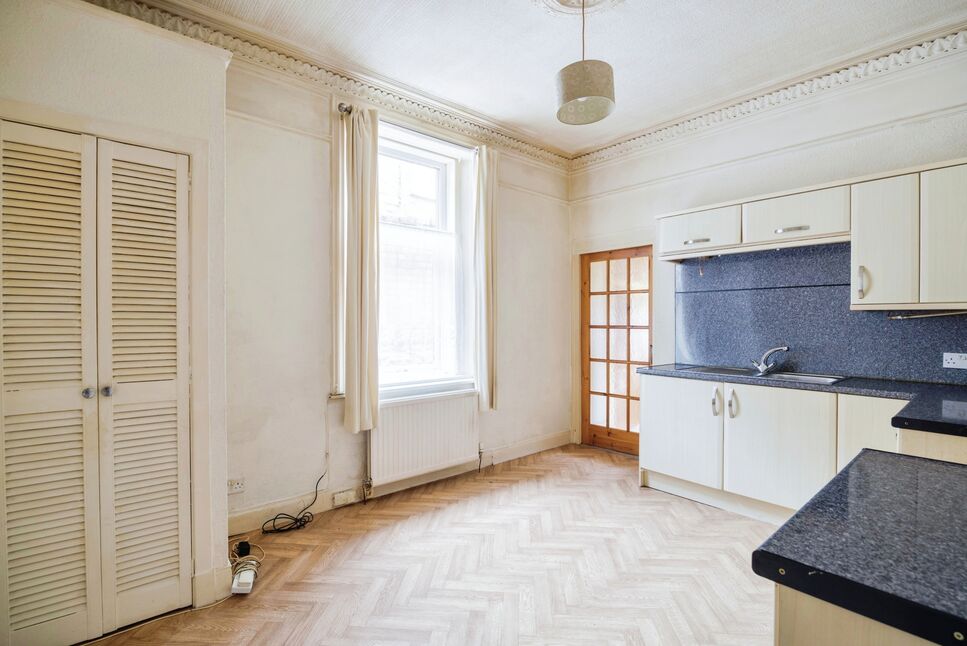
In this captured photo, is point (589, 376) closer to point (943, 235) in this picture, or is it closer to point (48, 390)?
point (943, 235)

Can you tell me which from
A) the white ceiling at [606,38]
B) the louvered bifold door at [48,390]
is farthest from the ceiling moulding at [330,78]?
the louvered bifold door at [48,390]

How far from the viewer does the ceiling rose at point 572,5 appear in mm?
2521

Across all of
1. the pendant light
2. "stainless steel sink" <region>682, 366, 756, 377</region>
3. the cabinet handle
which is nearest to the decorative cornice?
the pendant light

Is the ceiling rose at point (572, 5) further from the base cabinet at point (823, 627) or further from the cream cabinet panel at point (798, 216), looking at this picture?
the base cabinet at point (823, 627)

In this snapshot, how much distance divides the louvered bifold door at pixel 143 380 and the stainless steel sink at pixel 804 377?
138 inches

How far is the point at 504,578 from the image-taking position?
95.7 inches

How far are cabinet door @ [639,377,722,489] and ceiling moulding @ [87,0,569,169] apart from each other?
255 cm

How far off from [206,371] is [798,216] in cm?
364

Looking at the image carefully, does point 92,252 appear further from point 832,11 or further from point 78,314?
point 832,11

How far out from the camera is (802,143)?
3.41m

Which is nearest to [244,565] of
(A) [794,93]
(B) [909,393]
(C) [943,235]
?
(B) [909,393]

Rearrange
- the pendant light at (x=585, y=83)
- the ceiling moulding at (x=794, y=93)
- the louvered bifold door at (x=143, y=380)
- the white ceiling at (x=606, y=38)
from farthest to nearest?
the ceiling moulding at (x=794, y=93) → the white ceiling at (x=606, y=38) → the pendant light at (x=585, y=83) → the louvered bifold door at (x=143, y=380)

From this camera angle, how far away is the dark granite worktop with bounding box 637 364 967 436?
1754 mm

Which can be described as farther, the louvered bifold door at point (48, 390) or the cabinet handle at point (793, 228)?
the cabinet handle at point (793, 228)
